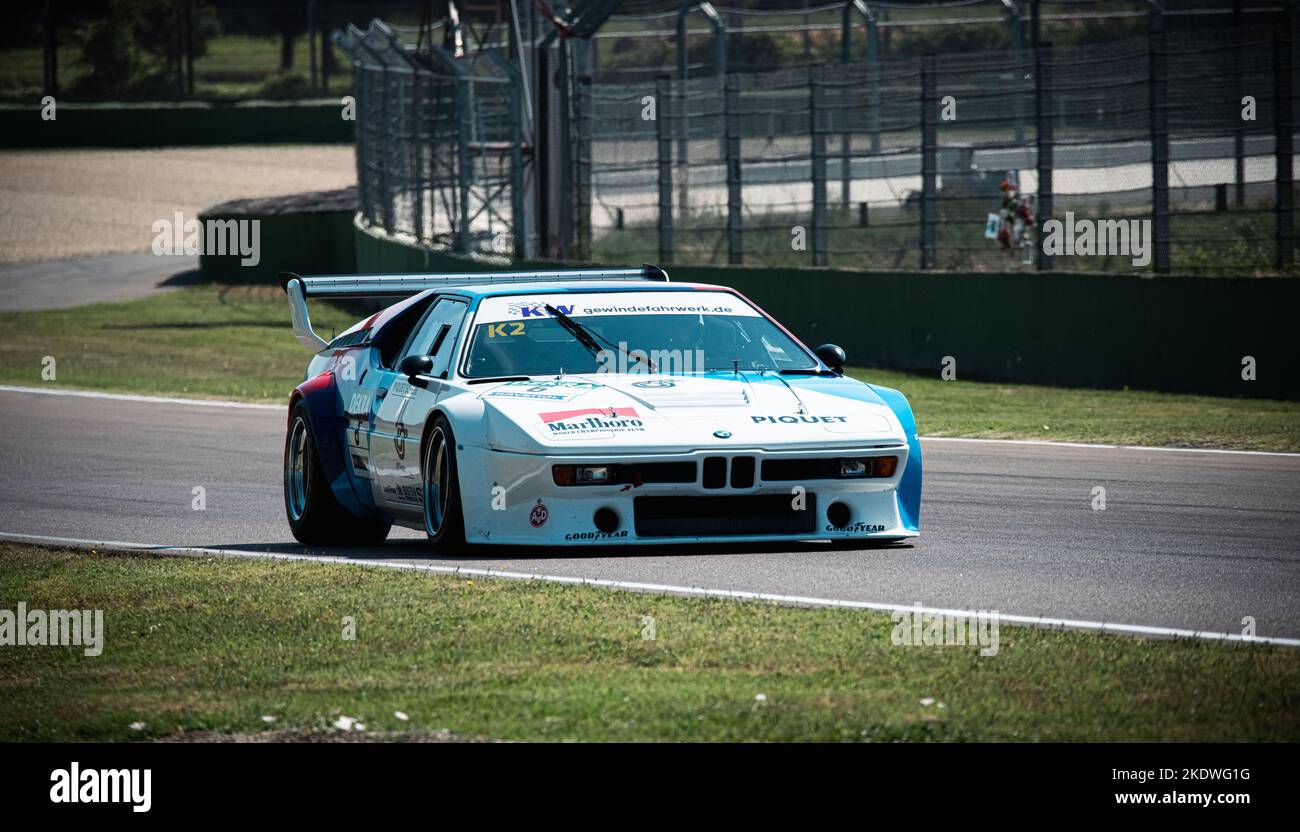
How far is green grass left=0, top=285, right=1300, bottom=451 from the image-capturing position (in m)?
16.0

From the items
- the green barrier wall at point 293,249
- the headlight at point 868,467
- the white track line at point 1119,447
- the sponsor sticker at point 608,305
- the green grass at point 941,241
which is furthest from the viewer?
the green barrier wall at point 293,249

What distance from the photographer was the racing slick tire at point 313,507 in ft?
35.5

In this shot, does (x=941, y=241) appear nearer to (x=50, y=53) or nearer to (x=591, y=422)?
(x=591, y=422)

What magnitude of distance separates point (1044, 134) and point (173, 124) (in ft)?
145

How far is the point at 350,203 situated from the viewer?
39.8 metres

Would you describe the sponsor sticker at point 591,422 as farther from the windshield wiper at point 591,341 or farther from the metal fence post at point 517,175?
the metal fence post at point 517,175

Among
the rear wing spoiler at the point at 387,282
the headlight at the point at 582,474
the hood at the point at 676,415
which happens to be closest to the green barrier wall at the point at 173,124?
the rear wing spoiler at the point at 387,282

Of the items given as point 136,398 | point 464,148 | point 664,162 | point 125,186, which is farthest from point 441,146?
point 125,186

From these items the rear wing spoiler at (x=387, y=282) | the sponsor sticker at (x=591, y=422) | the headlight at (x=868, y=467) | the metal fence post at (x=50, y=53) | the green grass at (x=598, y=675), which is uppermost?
the metal fence post at (x=50, y=53)

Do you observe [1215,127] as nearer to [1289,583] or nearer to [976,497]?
[976,497]

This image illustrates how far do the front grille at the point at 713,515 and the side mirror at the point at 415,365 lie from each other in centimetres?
148

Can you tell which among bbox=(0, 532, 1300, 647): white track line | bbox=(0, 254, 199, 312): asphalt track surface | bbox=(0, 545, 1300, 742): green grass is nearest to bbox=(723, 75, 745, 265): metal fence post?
bbox=(0, 532, 1300, 647): white track line

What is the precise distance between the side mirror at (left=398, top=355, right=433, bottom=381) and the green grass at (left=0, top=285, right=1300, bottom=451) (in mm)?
6870
